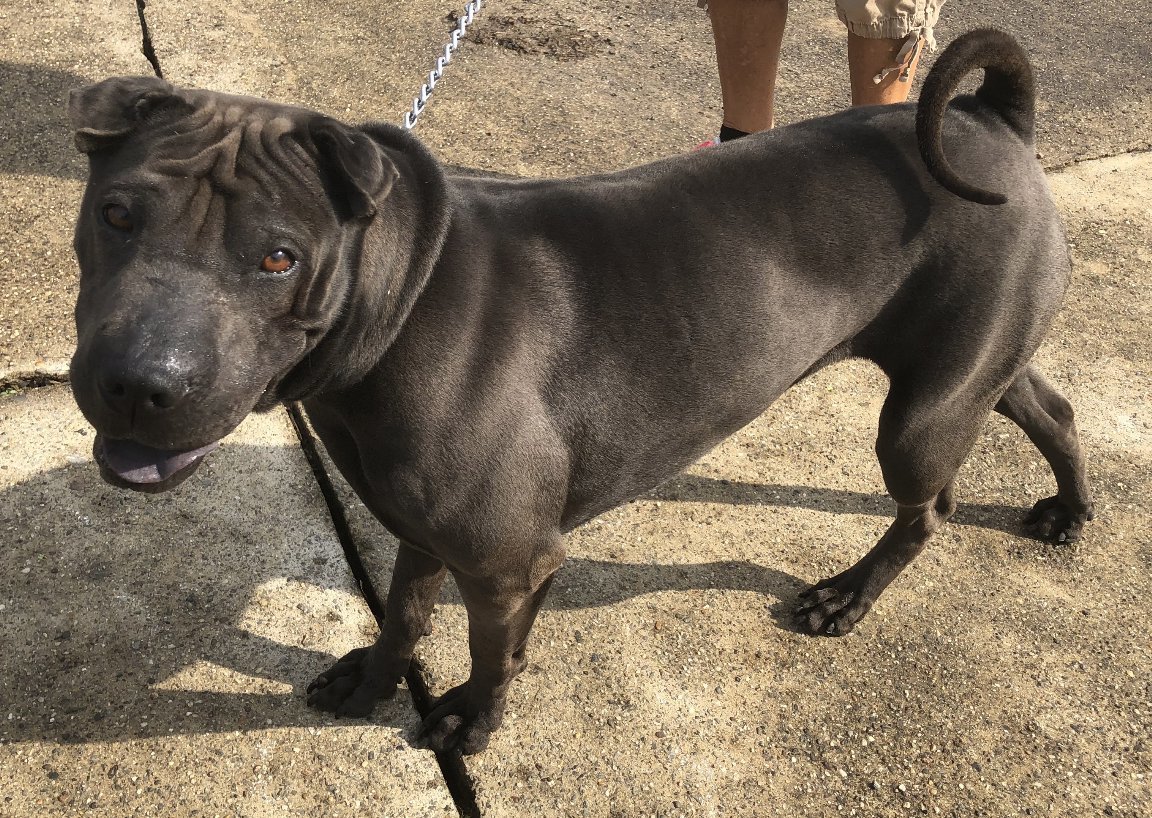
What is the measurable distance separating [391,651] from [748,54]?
2968mm

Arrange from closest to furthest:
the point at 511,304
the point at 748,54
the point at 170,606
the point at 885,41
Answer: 1. the point at 511,304
2. the point at 170,606
3. the point at 885,41
4. the point at 748,54

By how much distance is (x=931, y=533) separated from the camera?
353cm

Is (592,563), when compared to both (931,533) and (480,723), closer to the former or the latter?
(480,723)

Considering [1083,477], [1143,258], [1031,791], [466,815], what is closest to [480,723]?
[466,815]

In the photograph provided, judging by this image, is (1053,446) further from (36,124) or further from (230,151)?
(36,124)

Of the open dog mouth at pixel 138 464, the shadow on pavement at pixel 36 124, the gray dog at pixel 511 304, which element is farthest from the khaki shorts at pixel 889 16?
the shadow on pavement at pixel 36 124

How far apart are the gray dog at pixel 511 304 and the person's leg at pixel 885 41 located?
1.07 m

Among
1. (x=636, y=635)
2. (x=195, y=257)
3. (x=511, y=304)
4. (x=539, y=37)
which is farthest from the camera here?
(x=539, y=37)

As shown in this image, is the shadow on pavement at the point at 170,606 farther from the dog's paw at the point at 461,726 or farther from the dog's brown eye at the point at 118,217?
the dog's brown eye at the point at 118,217

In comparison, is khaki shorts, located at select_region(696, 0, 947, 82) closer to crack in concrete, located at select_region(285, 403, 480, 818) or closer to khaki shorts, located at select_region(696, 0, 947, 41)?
khaki shorts, located at select_region(696, 0, 947, 41)

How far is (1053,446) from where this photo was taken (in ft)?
12.4

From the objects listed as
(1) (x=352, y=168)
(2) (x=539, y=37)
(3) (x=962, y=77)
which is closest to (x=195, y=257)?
(1) (x=352, y=168)

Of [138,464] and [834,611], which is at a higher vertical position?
[138,464]

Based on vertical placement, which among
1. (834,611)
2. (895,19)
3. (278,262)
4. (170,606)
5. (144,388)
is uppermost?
(895,19)
